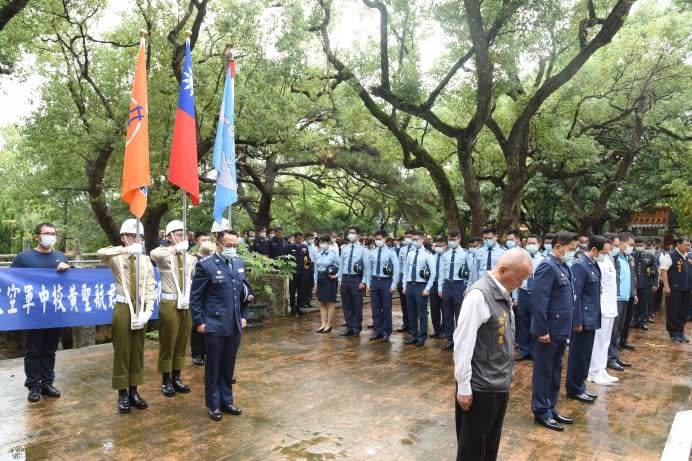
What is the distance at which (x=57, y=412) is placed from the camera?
17.1 ft

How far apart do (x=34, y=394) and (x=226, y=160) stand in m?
4.08

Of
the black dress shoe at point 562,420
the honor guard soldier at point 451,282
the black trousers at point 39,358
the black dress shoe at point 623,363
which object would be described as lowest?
the black dress shoe at point 623,363

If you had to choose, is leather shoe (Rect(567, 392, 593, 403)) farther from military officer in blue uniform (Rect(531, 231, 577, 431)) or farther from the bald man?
the bald man

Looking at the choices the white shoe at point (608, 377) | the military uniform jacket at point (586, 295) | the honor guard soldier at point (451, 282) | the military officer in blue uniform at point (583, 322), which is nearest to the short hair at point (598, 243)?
the military officer in blue uniform at point (583, 322)

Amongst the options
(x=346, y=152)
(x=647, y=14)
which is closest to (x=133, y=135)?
(x=346, y=152)

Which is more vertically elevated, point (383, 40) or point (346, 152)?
point (383, 40)

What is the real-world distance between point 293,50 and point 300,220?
10.2m

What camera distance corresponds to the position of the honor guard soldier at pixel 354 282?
9.43 meters

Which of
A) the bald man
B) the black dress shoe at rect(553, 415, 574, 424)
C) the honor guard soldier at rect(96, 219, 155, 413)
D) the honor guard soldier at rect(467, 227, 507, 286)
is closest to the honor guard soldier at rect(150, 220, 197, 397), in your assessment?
the honor guard soldier at rect(96, 219, 155, 413)

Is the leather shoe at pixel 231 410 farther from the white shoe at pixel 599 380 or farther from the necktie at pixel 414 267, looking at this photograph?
the white shoe at pixel 599 380

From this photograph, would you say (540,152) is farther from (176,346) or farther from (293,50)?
(176,346)

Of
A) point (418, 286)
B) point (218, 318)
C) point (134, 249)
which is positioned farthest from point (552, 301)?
point (134, 249)

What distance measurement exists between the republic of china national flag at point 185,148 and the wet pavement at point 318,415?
2494 mm

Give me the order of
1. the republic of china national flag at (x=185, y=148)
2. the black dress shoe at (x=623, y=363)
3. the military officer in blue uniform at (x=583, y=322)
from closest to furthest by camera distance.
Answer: the military officer in blue uniform at (x=583, y=322)
the republic of china national flag at (x=185, y=148)
the black dress shoe at (x=623, y=363)
